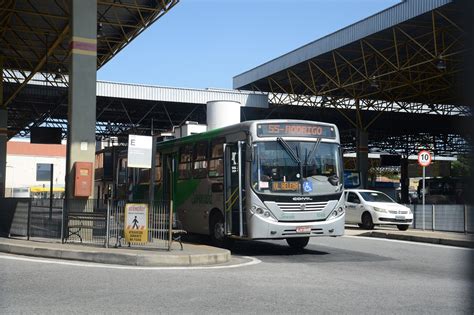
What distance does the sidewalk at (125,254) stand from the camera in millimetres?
12258

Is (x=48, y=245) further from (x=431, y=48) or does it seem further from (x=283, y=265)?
(x=431, y=48)

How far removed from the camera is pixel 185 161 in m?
17.9

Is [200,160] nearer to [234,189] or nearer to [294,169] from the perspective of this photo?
[234,189]

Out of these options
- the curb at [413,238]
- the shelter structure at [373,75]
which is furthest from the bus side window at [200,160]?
the shelter structure at [373,75]

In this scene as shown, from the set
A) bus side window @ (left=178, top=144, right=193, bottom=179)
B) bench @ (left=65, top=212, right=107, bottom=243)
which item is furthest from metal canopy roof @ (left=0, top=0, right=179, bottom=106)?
bench @ (left=65, top=212, right=107, bottom=243)

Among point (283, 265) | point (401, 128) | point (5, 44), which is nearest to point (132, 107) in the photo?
point (5, 44)

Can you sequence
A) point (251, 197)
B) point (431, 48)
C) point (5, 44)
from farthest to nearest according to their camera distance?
point (431, 48), point (5, 44), point (251, 197)

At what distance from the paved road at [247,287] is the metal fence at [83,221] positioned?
2183 mm

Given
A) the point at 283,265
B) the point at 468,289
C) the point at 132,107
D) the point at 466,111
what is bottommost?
the point at 283,265

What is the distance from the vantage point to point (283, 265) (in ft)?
41.0

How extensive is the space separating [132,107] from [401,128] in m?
25.7

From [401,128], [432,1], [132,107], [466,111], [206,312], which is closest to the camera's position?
[466,111]

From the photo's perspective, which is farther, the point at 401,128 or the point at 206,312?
the point at 401,128

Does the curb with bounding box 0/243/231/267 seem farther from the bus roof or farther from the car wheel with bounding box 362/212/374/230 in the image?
the car wheel with bounding box 362/212/374/230
